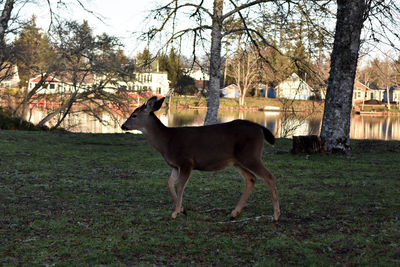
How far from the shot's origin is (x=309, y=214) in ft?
26.6

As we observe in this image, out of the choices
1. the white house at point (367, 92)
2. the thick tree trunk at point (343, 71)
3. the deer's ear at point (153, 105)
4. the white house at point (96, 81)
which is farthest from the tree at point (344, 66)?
the white house at point (367, 92)

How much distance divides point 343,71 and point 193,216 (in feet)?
33.1

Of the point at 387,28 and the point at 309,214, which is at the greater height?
the point at 387,28

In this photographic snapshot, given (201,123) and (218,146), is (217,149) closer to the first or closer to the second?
(218,146)

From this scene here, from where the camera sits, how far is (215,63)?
888 inches

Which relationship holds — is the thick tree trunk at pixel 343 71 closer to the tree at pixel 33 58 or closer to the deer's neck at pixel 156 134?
the deer's neck at pixel 156 134

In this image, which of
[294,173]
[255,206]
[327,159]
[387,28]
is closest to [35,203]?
[255,206]

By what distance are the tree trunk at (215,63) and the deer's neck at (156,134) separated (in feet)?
46.9

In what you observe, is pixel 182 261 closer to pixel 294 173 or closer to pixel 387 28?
pixel 294 173

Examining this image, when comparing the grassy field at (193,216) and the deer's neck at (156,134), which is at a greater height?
the deer's neck at (156,134)

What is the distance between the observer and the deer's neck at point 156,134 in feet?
26.2

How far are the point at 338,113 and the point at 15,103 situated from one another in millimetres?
24341

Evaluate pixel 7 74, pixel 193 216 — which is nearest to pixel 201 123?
pixel 7 74

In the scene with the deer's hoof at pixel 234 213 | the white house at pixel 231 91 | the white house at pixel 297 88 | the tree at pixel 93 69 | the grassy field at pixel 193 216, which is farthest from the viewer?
the white house at pixel 231 91
